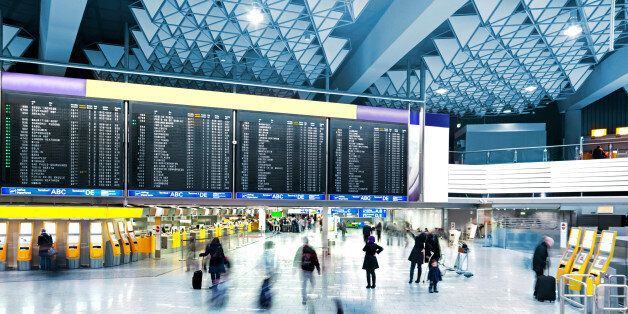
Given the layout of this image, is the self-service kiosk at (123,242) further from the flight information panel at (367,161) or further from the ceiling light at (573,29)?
the ceiling light at (573,29)

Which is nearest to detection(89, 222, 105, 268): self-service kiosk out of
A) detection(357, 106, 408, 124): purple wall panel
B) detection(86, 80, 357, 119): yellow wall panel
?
detection(86, 80, 357, 119): yellow wall panel

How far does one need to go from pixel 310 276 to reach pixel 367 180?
479cm

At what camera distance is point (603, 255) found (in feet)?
40.5

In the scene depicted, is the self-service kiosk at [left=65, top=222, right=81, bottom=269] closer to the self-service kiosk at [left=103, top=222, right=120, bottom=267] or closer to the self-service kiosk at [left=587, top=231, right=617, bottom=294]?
the self-service kiosk at [left=103, top=222, right=120, bottom=267]

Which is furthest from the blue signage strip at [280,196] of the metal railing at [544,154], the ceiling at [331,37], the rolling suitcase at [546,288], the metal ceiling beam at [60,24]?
the metal railing at [544,154]

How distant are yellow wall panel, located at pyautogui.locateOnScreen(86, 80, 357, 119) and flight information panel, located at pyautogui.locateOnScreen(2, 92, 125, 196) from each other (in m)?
0.34

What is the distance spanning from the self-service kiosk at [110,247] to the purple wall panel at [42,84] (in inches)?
289

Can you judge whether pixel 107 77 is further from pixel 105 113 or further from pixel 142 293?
pixel 142 293

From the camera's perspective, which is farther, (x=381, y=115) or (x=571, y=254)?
(x=381, y=115)

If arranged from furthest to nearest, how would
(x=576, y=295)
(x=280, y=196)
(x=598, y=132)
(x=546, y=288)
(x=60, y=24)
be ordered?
(x=598, y=132), (x=280, y=196), (x=60, y=24), (x=546, y=288), (x=576, y=295)

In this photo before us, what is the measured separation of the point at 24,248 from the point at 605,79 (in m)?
28.2

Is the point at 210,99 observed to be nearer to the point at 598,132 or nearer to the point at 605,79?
the point at 605,79

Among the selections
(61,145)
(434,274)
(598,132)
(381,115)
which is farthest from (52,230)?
(598,132)

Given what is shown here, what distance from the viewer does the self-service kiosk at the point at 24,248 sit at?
56.3ft
